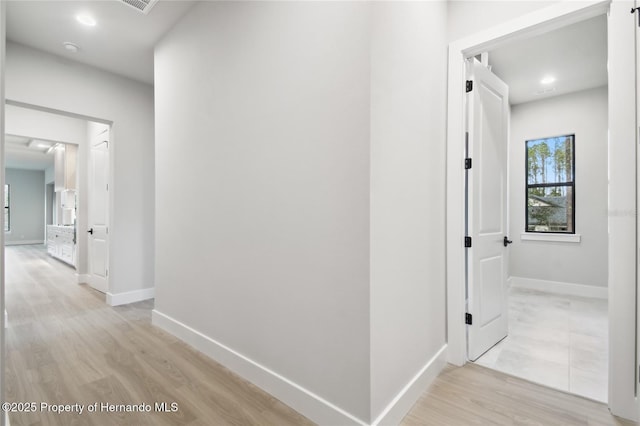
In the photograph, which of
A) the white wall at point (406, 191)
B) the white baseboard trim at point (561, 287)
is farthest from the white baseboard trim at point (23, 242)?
the white baseboard trim at point (561, 287)

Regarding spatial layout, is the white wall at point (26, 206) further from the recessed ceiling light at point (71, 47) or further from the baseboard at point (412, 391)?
the baseboard at point (412, 391)

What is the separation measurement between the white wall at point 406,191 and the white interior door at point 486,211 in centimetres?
24

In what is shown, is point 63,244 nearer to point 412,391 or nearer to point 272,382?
point 272,382

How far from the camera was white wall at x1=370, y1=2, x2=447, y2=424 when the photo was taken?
1.54m

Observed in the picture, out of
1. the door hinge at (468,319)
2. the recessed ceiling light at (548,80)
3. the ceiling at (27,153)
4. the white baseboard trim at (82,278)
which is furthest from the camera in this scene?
the ceiling at (27,153)

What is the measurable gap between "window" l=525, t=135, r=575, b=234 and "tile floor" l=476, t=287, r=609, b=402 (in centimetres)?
131

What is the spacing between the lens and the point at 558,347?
8.63ft

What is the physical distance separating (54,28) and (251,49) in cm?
252

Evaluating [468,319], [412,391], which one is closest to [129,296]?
[412,391]

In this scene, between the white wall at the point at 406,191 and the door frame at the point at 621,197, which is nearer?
the white wall at the point at 406,191

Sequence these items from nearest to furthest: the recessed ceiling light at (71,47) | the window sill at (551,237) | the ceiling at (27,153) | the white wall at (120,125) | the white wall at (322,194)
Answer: the white wall at (322,194) → the recessed ceiling light at (71,47) → the white wall at (120,125) → the window sill at (551,237) → the ceiling at (27,153)

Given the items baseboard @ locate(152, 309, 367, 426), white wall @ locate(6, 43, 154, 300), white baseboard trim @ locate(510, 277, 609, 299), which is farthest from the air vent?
white baseboard trim @ locate(510, 277, 609, 299)

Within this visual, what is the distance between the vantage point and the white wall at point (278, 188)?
154 cm

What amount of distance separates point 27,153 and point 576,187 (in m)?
13.4
